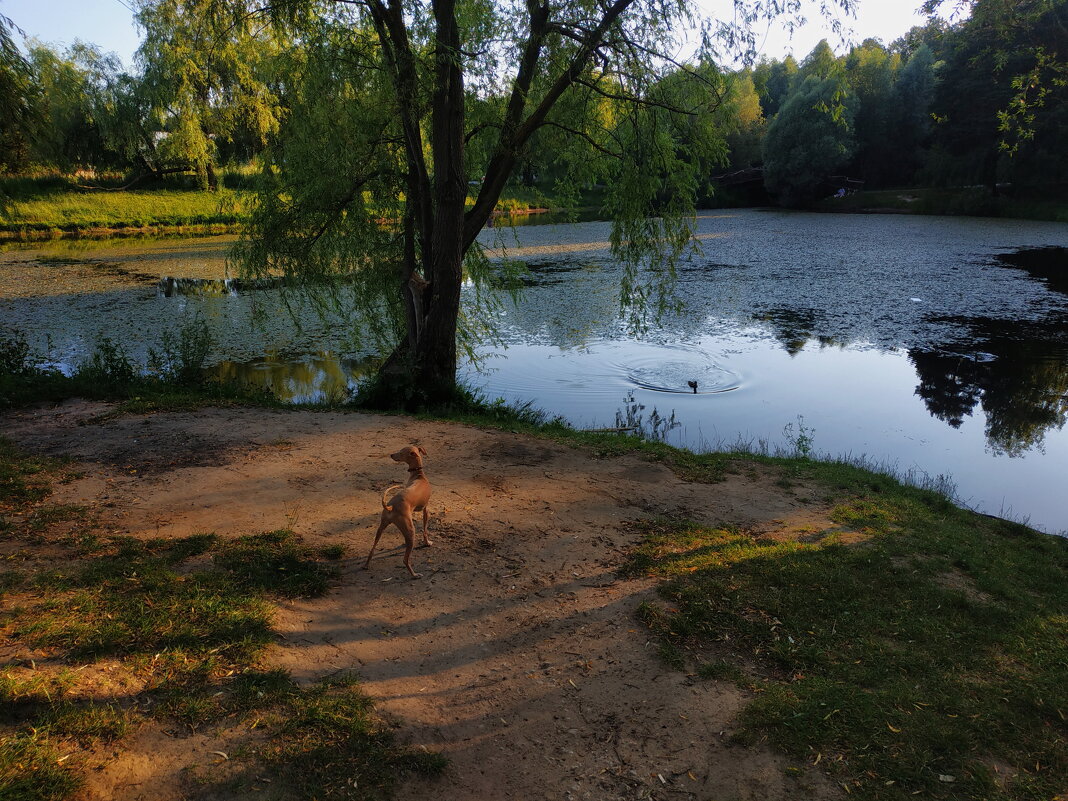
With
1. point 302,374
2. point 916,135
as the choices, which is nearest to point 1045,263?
point 302,374

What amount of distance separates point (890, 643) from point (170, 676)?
420cm

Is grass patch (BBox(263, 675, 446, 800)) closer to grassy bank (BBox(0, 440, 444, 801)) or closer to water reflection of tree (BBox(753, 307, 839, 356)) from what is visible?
grassy bank (BBox(0, 440, 444, 801))

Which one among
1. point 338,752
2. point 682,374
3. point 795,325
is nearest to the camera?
point 338,752

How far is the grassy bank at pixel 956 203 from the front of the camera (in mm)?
37219

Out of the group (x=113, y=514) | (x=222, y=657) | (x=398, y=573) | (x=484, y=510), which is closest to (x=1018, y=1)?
(x=484, y=510)

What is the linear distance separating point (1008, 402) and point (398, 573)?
1155 centimetres

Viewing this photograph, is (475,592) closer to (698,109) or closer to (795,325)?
(698,109)

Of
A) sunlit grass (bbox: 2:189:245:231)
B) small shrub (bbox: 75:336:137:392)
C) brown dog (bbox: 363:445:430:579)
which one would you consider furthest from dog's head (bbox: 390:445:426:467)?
sunlit grass (bbox: 2:189:245:231)

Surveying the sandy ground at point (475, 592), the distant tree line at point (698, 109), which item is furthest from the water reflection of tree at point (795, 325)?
the sandy ground at point (475, 592)

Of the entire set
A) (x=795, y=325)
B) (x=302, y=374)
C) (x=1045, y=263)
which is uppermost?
(x=1045, y=263)

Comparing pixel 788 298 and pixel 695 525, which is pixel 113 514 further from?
pixel 788 298

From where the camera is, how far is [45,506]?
5395 millimetres

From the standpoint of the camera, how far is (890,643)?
4.27 metres

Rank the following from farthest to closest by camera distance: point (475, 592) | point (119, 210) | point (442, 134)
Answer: point (119, 210), point (442, 134), point (475, 592)
